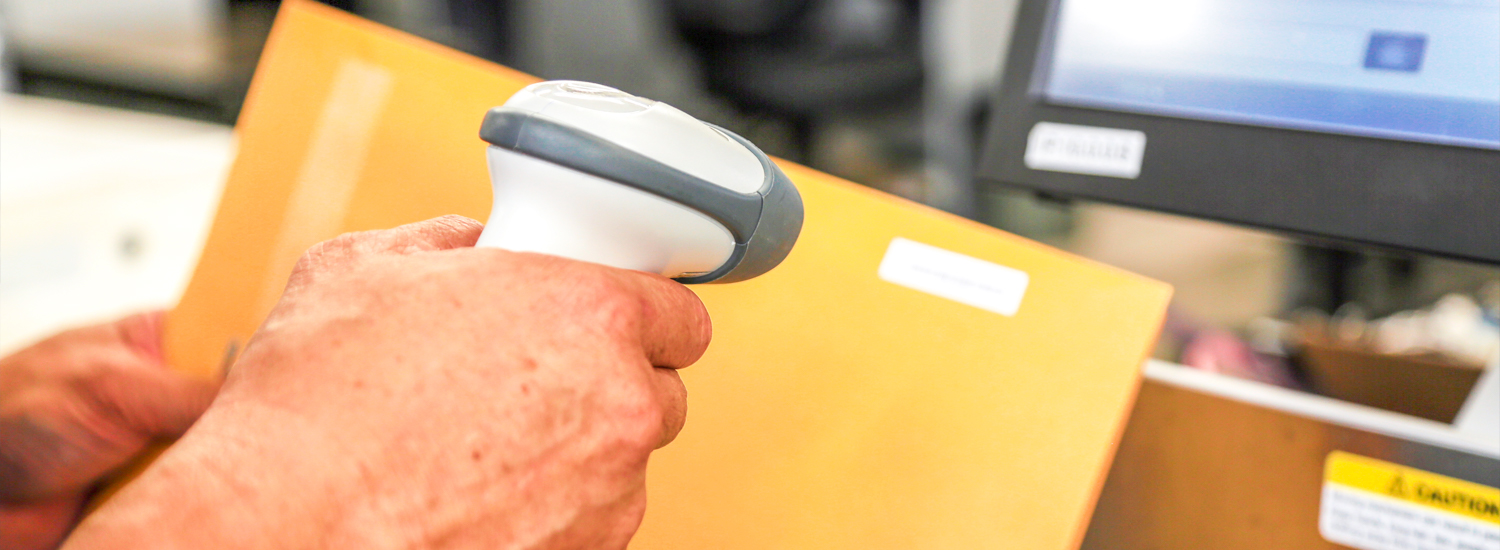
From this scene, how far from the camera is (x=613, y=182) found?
0.21m

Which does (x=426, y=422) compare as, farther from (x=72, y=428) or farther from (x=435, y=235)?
(x=72, y=428)

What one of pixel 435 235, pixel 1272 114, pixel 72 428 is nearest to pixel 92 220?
pixel 72 428

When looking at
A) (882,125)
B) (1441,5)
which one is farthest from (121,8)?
(1441,5)

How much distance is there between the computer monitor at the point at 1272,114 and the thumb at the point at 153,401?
392mm

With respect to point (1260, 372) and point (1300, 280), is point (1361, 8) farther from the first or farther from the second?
point (1300, 280)

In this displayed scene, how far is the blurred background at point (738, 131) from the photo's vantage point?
1.62ft

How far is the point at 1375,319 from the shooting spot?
1.70ft

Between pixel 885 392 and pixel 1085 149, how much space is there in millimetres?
141

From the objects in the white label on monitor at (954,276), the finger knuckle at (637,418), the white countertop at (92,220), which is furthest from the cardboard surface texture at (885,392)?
the white countertop at (92,220)

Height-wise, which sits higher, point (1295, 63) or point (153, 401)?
point (1295, 63)

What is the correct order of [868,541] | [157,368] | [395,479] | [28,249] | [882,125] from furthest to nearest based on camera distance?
[882,125]
[28,249]
[157,368]
[868,541]
[395,479]

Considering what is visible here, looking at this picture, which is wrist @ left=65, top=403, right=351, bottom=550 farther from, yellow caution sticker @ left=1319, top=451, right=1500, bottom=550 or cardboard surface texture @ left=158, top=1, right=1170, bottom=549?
yellow caution sticker @ left=1319, top=451, right=1500, bottom=550

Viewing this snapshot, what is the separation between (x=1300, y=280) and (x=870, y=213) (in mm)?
410

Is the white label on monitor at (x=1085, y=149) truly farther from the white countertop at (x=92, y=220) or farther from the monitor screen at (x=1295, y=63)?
the white countertop at (x=92, y=220)
